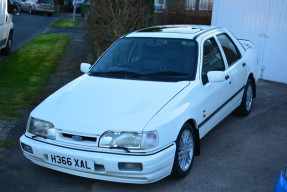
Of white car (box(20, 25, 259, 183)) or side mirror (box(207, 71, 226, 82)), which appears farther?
side mirror (box(207, 71, 226, 82))

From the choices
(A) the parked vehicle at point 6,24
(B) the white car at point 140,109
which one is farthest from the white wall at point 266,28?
(A) the parked vehicle at point 6,24

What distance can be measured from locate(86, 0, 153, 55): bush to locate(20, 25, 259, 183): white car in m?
4.38

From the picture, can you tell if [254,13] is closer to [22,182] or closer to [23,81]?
[23,81]

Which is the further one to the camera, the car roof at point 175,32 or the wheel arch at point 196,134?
the car roof at point 175,32

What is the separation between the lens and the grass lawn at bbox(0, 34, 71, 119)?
25.1 feet

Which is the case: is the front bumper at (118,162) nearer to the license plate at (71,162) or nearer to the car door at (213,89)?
the license plate at (71,162)

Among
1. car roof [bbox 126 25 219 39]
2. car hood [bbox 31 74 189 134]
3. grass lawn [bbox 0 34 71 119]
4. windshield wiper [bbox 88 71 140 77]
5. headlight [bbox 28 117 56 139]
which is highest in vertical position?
car roof [bbox 126 25 219 39]

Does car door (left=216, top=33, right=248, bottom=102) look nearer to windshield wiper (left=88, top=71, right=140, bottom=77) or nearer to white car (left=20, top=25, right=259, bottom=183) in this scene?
white car (left=20, top=25, right=259, bottom=183)

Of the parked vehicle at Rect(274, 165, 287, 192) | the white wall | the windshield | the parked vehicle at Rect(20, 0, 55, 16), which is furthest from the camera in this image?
the parked vehicle at Rect(20, 0, 55, 16)

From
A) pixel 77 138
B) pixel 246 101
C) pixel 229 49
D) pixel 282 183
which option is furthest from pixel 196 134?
pixel 246 101

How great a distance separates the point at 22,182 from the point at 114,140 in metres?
1.28

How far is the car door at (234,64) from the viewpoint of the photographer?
6.26 meters

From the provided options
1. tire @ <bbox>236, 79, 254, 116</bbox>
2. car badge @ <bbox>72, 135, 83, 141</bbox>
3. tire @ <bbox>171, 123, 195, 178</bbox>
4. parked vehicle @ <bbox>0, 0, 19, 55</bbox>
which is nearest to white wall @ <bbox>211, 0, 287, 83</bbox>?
tire @ <bbox>236, 79, 254, 116</bbox>

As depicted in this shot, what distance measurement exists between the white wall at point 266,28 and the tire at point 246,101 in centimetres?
293
